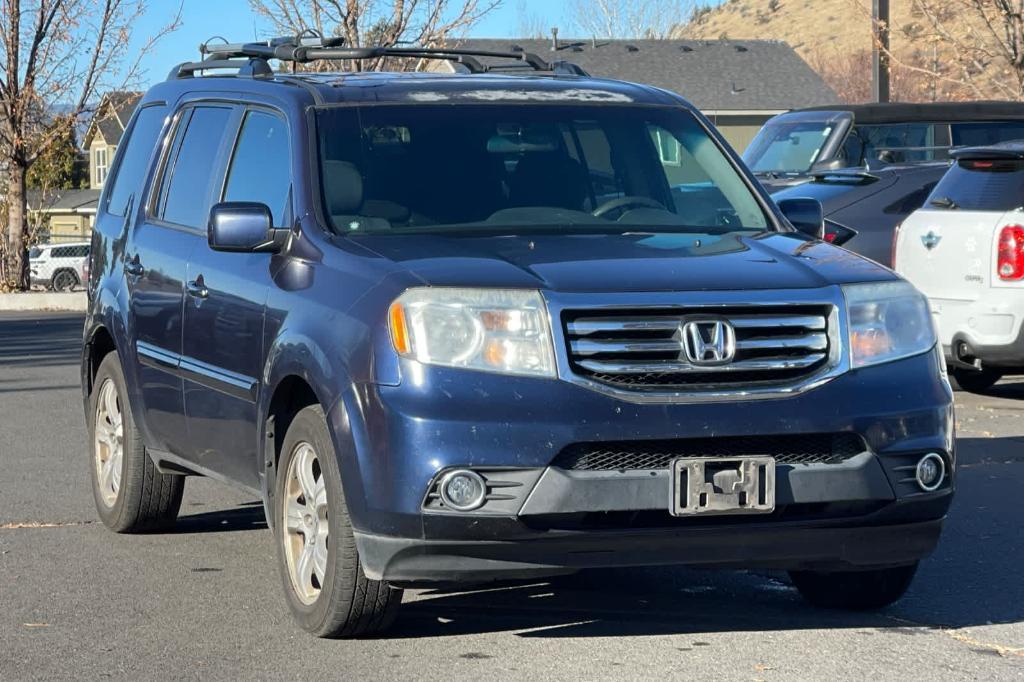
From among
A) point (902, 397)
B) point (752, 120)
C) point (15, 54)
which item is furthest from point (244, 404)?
point (752, 120)

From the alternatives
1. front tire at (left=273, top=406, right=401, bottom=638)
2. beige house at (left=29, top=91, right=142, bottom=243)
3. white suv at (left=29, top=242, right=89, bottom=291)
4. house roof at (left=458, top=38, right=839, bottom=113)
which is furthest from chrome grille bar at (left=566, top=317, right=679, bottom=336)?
house roof at (left=458, top=38, right=839, bottom=113)

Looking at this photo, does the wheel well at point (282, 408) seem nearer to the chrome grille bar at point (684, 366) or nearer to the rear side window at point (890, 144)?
the chrome grille bar at point (684, 366)

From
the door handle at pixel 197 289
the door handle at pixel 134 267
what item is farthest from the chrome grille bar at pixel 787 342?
the door handle at pixel 134 267

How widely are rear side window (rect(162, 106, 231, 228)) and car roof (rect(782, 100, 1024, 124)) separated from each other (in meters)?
10.5

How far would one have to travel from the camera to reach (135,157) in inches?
325

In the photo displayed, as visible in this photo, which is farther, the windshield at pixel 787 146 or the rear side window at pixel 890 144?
the windshield at pixel 787 146

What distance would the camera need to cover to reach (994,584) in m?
6.69

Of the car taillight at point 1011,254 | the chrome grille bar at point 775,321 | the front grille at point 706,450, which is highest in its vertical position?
the chrome grille bar at point 775,321

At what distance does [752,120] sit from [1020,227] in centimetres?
5516

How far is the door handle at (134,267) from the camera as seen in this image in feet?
24.8

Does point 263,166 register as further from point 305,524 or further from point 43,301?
point 43,301

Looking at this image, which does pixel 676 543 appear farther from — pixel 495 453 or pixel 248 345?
pixel 248 345

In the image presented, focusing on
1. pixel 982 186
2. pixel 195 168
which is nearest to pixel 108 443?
pixel 195 168

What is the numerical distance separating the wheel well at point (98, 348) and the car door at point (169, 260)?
55 cm
